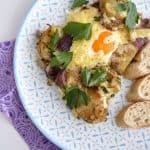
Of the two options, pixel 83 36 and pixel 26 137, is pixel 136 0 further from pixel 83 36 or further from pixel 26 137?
pixel 26 137

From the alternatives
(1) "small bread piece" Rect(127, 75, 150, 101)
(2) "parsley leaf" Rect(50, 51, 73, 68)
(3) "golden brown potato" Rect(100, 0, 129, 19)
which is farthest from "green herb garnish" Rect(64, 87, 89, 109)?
(3) "golden brown potato" Rect(100, 0, 129, 19)

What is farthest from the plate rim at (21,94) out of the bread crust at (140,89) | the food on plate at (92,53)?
the bread crust at (140,89)

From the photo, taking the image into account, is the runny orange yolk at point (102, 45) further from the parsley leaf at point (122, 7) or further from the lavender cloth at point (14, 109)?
the lavender cloth at point (14, 109)

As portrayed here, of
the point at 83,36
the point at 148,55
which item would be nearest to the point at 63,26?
the point at 83,36

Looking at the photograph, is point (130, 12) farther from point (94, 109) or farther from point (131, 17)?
point (94, 109)

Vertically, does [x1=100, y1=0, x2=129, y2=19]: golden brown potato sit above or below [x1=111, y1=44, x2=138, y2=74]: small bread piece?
above

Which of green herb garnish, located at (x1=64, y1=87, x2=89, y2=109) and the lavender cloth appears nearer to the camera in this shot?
green herb garnish, located at (x1=64, y1=87, x2=89, y2=109)

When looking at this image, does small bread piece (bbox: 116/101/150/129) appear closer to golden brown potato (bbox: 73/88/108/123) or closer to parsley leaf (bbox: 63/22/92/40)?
golden brown potato (bbox: 73/88/108/123)
